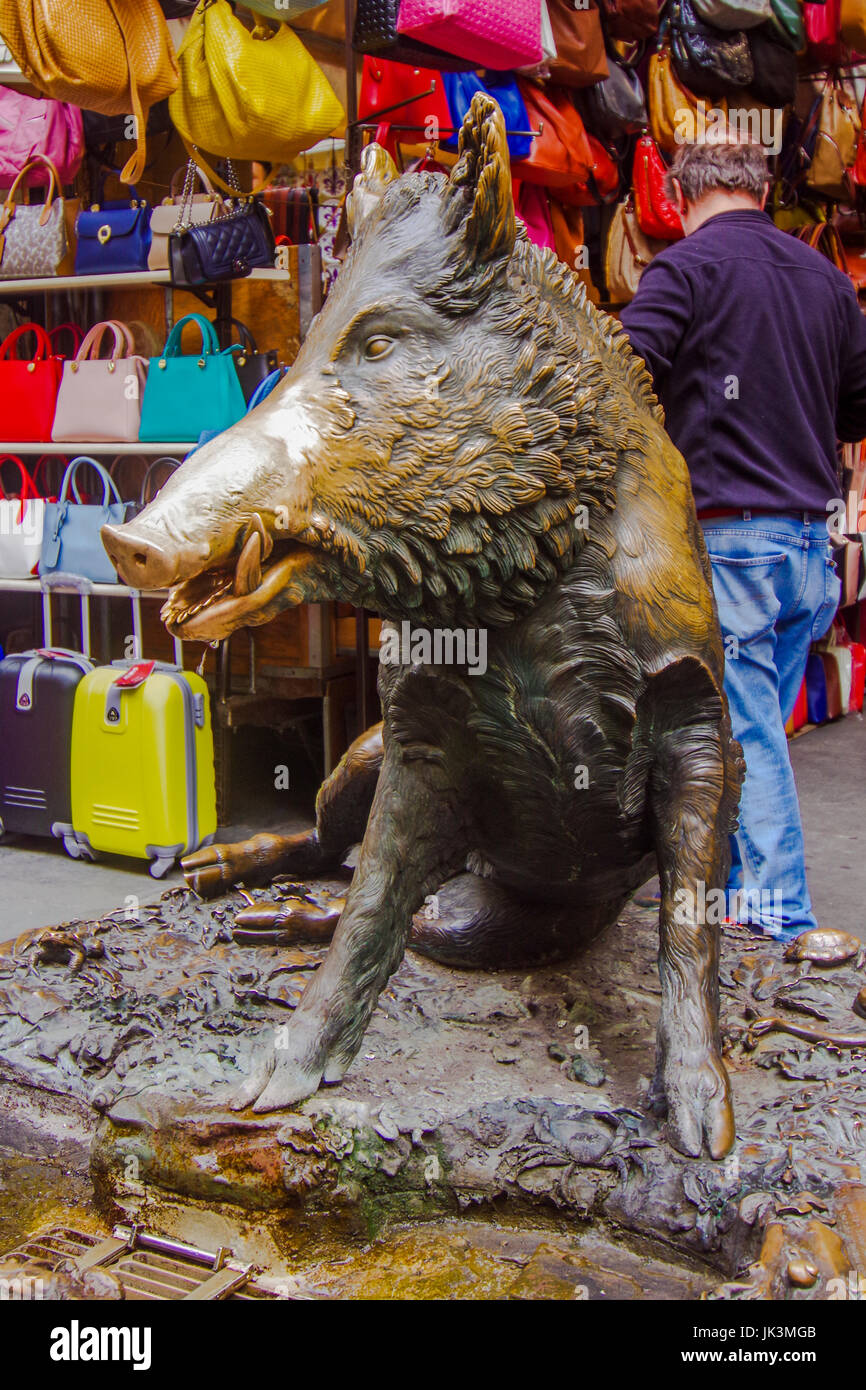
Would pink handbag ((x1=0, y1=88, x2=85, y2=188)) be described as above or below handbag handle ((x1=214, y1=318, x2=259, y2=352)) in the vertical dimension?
above

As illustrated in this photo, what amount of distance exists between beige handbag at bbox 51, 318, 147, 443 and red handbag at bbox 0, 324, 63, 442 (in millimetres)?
62

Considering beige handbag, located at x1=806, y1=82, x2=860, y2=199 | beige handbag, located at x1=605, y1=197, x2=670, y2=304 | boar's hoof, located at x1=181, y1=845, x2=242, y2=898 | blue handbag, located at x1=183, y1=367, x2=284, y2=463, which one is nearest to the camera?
boar's hoof, located at x1=181, y1=845, x2=242, y2=898

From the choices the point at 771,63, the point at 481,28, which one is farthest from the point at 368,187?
the point at 771,63

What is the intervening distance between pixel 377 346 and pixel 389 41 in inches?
101

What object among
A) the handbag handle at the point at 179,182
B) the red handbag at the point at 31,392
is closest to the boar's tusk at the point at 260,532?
the handbag handle at the point at 179,182

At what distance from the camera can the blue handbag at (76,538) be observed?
15.5 feet

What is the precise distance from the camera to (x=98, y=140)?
4.97m

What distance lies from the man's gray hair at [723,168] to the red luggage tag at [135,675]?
2353mm

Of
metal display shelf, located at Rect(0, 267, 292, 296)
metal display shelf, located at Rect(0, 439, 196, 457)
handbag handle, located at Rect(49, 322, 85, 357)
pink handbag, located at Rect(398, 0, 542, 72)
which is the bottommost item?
metal display shelf, located at Rect(0, 439, 196, 457)

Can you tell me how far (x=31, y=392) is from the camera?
4.84 meters

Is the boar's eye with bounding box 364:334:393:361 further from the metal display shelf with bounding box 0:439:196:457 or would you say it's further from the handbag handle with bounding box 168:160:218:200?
the handbag handle with bounding box 168:160:218:200

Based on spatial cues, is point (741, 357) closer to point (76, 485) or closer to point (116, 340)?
point (116, 340)

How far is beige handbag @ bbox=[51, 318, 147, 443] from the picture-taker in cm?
455

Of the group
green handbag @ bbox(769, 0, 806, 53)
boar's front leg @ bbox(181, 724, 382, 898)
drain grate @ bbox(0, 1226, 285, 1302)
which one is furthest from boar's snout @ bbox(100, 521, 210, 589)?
green handbag @ bbox(769, 0, 806, 53)
